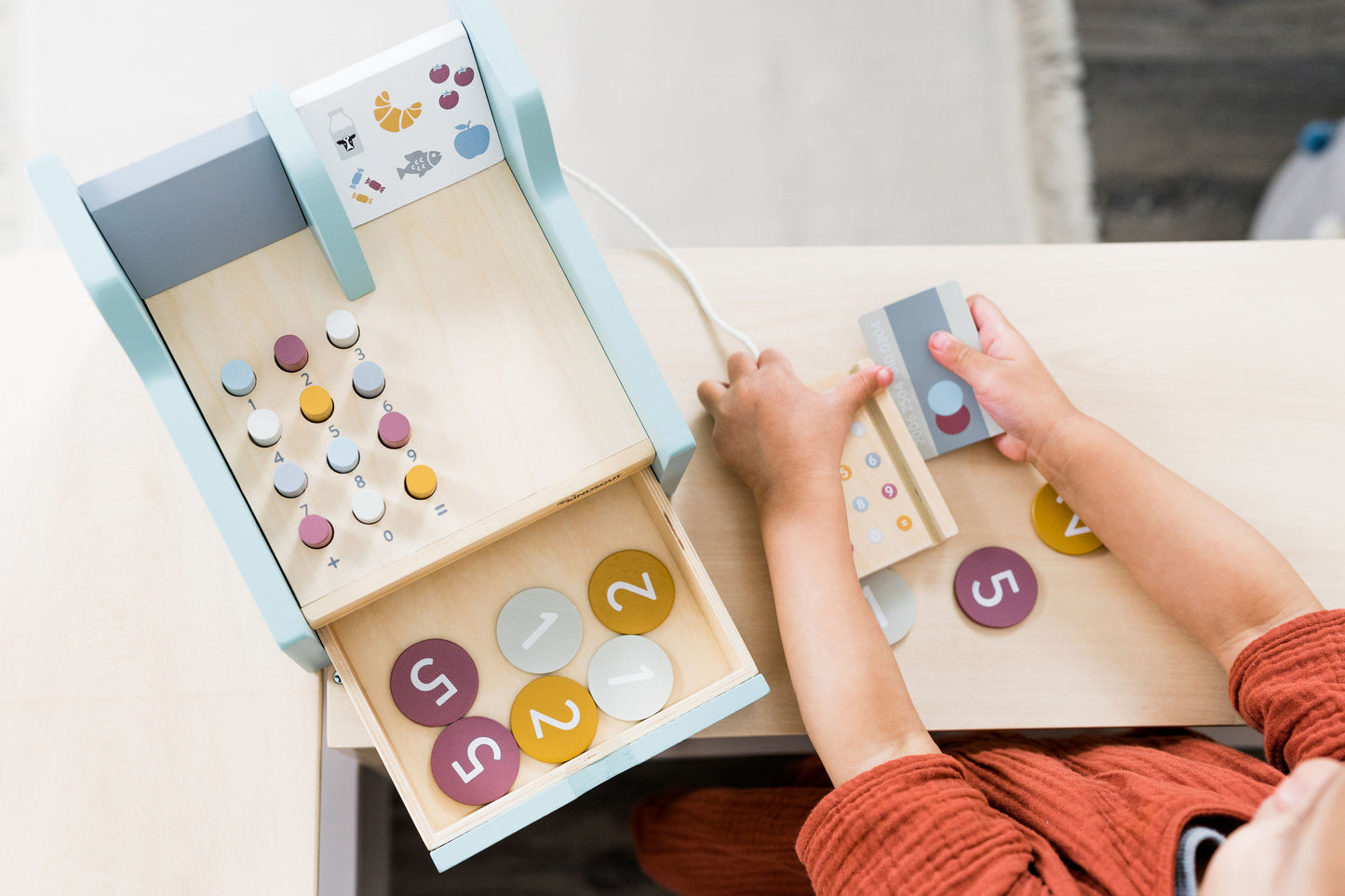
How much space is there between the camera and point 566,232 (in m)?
0.58

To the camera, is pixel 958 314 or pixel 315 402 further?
pixel 958 314

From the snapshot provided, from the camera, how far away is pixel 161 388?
1.75 feet

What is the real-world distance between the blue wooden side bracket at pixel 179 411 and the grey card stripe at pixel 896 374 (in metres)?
0.51

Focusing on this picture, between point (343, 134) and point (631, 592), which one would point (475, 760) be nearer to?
point (631, 592)

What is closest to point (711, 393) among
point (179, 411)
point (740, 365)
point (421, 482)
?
point (740, 365)

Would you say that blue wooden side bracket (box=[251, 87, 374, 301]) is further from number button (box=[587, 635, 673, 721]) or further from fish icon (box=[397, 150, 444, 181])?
number button (box=[587, 635, 673, 721])

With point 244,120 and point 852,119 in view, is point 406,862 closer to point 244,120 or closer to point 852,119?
point 244,120

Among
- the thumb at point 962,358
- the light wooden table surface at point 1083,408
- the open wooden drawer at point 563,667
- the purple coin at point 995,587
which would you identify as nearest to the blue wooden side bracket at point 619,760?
the open wooden drawer at point 563,667

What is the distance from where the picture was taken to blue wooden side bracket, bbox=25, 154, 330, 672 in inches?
19.7

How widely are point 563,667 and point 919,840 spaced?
0.28 metres

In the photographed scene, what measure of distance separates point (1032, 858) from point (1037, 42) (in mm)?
1367

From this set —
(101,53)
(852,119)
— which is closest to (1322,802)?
Answer: (852,119)

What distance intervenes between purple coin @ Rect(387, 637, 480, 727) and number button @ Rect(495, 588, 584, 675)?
0.03 meters

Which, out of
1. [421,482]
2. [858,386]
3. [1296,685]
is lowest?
[1296,685]
